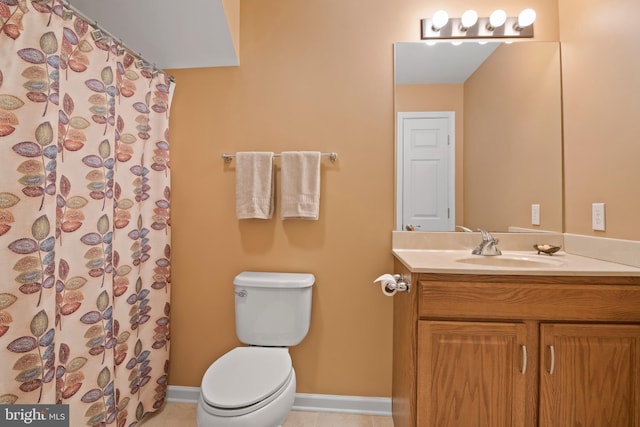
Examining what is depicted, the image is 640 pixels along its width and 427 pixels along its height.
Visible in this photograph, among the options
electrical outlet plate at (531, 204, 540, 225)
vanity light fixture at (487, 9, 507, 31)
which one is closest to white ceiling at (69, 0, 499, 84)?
vanity light fixture at (487, 9, 507, 31)

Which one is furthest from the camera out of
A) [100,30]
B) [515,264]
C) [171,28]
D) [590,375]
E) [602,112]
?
[171,28]

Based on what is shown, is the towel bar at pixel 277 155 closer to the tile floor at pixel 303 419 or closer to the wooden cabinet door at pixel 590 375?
the wooden cabinet door at pixel 590 375

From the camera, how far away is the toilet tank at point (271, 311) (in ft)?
4.69

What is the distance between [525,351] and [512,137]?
1.11 metres

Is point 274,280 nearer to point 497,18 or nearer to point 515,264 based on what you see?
point 515,264

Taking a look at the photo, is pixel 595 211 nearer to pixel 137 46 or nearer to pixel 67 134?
pixel 67 134

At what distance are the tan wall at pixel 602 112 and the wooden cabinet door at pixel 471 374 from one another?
0.72 metres

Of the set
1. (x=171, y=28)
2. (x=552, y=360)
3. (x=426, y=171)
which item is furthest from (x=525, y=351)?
(x=171, y=28)

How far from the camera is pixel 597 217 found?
1.28m

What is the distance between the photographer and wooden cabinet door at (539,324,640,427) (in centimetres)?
99

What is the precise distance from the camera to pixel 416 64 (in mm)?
1536

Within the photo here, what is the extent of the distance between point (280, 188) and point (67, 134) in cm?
92

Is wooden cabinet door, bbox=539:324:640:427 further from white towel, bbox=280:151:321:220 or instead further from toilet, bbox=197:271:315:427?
white towel, bbox=280:151:321:220

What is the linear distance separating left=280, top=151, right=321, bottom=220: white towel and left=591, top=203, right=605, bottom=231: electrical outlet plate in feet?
4.29
